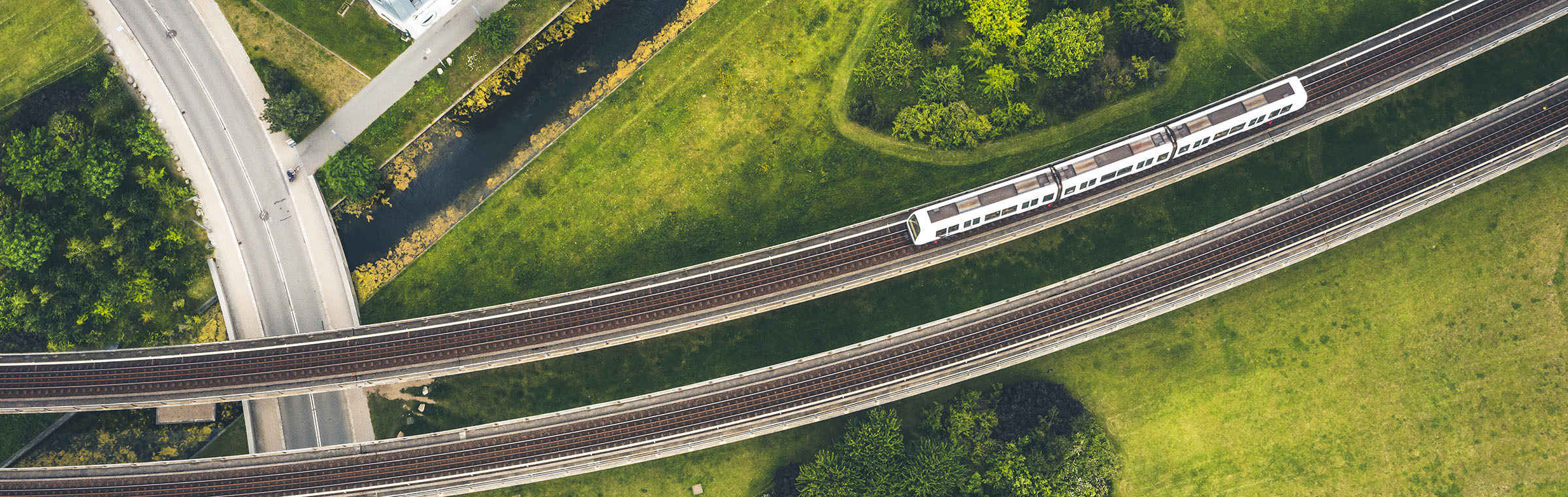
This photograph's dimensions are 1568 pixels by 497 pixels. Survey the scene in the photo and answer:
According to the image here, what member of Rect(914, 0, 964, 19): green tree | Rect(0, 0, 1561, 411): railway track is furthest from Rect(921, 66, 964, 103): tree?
Rect(0, 0, 1561, 411): railway track

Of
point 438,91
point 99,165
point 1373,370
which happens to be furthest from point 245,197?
point 1373,370

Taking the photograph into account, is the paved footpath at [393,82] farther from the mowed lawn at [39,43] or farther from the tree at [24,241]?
the mowed lawn at [39,43]

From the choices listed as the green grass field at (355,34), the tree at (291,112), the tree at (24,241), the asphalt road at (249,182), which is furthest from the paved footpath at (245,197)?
the tree at (24,241)

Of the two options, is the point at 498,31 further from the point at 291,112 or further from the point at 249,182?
the point at 249,182

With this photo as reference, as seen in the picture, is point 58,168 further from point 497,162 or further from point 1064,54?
point 1064,54

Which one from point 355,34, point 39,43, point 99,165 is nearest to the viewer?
point 99,165
